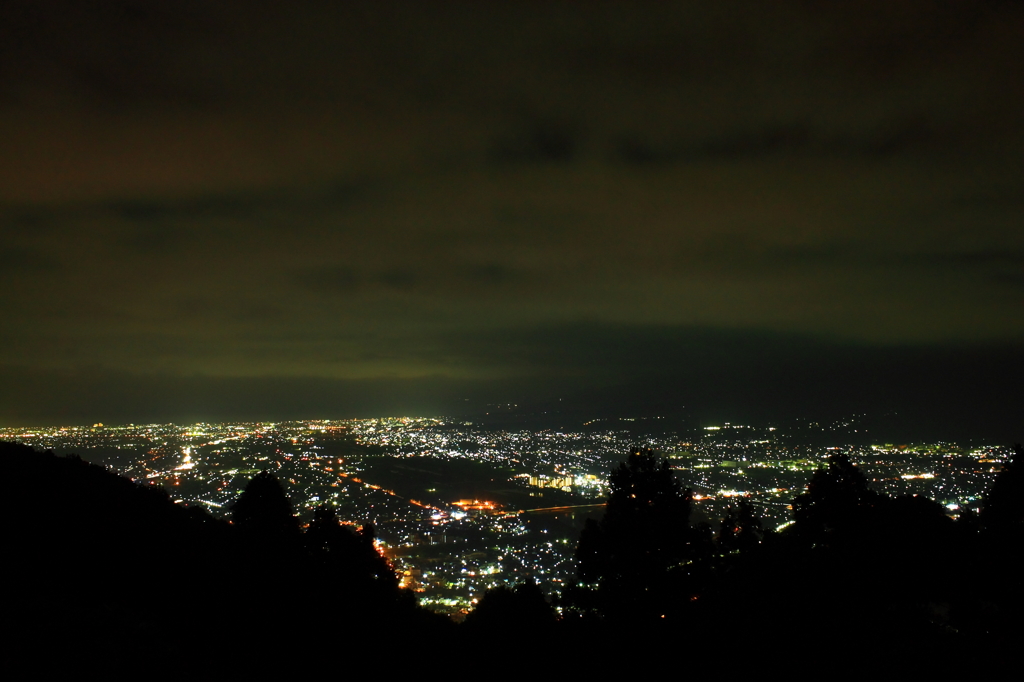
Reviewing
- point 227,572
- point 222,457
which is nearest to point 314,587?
point 227,572

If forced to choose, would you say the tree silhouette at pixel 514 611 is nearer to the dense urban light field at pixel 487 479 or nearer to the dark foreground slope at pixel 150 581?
the dark foreground slope at pixel 150 581

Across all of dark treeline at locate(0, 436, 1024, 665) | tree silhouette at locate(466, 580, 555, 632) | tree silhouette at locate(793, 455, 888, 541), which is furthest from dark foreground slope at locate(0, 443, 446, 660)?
tree silhouette at locate(793, 455, 888, 541)

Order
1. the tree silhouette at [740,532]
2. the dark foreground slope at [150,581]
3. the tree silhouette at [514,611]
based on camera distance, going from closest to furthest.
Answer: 1. the dark foreground slope at [150,581]
2. the tree silhouette at [514,611]
3. the tree silhouette at [740,532]

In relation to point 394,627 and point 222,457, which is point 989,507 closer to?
point 394,627

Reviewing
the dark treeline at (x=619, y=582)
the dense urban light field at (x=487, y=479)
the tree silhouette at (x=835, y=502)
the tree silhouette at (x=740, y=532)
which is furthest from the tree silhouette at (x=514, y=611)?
the tree silhouette at (x=835, y=502)

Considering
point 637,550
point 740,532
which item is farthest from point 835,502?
point 637,550

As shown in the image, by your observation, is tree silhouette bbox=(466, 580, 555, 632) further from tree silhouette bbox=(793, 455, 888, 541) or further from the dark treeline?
tree silhouette bbox=(793, 455, 888, 541)

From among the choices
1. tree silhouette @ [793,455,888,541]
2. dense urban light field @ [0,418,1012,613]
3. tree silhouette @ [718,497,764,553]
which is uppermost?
tree silhouette @ [793,455,888,541]
